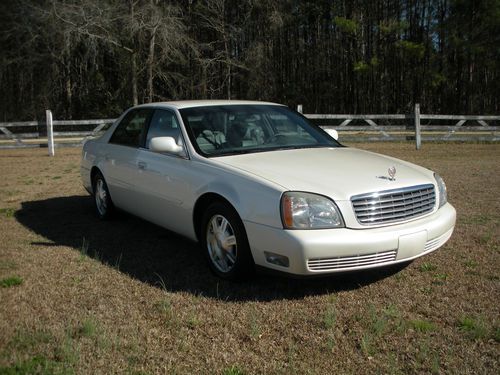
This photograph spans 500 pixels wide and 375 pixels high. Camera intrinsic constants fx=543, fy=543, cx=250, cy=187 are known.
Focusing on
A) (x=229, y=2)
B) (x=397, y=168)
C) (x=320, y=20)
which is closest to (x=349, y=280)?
(x=397, y=168)

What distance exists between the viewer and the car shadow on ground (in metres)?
4.19

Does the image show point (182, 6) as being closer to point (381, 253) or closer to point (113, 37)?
point (113, 37)

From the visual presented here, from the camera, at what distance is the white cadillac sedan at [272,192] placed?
3736 millimetres

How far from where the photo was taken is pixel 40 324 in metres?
3.53

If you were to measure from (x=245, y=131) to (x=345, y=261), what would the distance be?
1818mm


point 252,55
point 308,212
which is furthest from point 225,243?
point 252,55

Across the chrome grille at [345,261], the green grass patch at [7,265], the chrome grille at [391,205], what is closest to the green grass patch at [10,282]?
the green grass patch at [7,265]

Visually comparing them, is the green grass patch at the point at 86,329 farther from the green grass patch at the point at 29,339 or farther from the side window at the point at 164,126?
the side window at the point at 164,126

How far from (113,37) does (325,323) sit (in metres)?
24.1

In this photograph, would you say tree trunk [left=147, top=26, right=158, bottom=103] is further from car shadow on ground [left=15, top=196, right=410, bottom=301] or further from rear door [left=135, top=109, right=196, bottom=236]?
rear door [left=135, top=109, right=196, bottom=236]

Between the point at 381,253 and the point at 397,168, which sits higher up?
the point at 397,168

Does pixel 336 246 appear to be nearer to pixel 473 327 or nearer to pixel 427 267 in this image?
pixel 473 327

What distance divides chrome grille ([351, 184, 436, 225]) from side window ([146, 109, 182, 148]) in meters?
1.87

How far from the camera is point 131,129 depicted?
6031 mm
